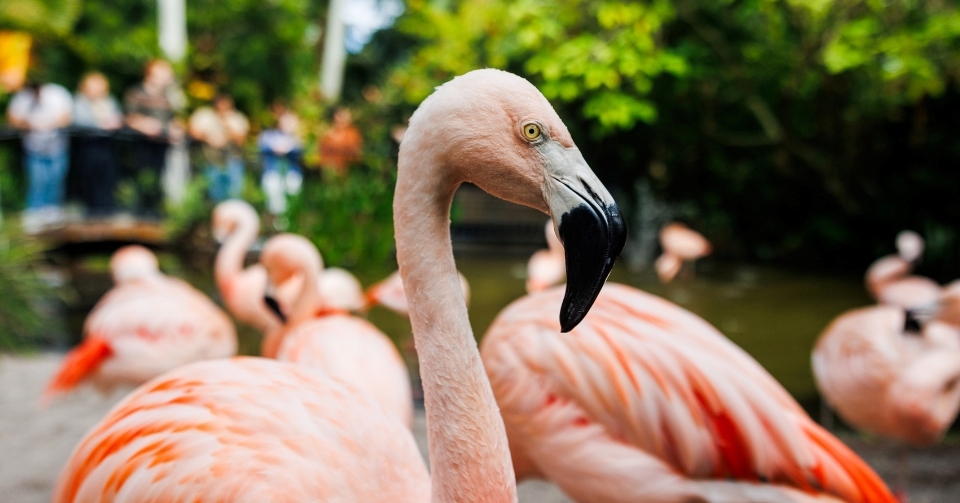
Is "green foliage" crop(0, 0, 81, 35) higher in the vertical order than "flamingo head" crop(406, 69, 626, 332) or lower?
higher

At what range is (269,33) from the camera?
19.6 m

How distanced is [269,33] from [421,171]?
64.7 feet

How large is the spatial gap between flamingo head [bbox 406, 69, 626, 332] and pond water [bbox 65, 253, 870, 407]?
401cm

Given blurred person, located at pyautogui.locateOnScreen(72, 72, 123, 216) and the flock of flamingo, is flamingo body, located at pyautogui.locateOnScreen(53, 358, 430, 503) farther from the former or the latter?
blurred person, located at pyautogui.locateOnScreen(72, 72, 123, 216)

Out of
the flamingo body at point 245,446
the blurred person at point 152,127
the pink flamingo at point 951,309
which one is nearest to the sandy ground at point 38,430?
the flamingo body at point 245,446

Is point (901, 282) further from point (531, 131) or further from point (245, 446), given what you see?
point (245, 446)

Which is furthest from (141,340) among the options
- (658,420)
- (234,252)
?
(658,420)

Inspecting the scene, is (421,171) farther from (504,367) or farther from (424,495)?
(504,367)

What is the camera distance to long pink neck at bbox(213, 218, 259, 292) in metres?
5.41

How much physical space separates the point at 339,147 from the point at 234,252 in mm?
4835

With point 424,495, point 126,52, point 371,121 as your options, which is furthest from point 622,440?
point 126,52

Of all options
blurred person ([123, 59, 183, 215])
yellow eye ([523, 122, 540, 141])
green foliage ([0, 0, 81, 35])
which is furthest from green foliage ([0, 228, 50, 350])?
green foliage ([0, 0, 81, 35])

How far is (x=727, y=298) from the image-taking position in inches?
340

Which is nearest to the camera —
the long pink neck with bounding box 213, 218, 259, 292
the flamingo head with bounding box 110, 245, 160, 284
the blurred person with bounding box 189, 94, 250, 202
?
the flamingo head with bounding box 110, 245, 160, 284
